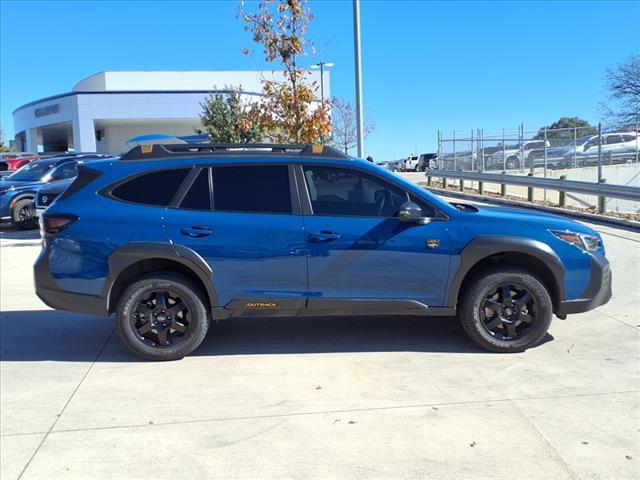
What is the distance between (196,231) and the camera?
467cm

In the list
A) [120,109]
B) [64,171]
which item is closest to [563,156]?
[64,171]

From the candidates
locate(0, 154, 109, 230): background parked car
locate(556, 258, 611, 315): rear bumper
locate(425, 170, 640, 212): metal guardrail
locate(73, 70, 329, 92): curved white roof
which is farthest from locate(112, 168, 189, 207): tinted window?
locate(73, 70, 329, 92): curved white roof

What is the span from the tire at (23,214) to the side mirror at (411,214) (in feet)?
38.7

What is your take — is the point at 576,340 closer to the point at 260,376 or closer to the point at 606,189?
the point at 260,376

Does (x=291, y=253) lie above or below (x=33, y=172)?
below

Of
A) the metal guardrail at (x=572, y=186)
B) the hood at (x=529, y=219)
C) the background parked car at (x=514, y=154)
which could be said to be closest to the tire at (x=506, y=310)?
the hood at (x=529, y=219)

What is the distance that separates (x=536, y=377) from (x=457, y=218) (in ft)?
4.55

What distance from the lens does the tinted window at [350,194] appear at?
15.6 ft

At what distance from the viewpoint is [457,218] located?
15.5 ft

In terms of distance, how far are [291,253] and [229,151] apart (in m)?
1.10

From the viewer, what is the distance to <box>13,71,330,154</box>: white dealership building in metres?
48.7

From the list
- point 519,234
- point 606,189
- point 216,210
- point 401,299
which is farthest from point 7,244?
point 606,189

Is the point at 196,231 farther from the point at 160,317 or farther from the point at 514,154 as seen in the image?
the point at 514,154

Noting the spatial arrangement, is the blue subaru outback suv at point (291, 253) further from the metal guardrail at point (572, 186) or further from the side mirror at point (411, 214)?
the metal guardrail at point (572, 186)
